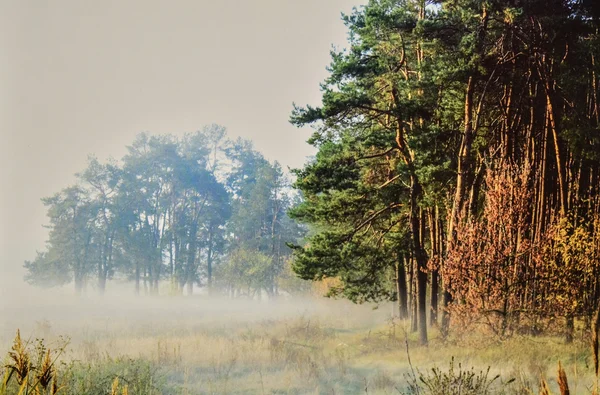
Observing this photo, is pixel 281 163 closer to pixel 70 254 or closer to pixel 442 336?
pixel 70 254

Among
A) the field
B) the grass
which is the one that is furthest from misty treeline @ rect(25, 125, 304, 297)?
the grass

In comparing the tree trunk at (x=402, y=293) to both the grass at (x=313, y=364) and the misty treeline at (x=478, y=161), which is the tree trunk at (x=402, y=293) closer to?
the grass at (x=313, y=364)

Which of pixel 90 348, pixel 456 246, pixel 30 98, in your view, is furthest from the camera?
pixel 30 98

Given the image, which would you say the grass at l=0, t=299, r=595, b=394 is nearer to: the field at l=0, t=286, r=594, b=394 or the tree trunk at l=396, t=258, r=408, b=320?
the field at l=0, t=286, r=594, b=394

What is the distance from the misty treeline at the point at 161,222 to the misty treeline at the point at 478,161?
71.2 feet

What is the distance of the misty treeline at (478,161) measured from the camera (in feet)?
38.4

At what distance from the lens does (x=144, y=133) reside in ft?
142

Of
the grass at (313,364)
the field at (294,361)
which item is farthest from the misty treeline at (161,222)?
the grass at (313,364)

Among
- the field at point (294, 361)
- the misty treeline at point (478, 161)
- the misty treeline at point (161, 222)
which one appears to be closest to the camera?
the field at point (294, 361)

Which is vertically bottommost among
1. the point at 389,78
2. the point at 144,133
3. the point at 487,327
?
the point at 487,327

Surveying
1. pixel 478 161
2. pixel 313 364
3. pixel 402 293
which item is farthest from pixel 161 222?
pixel 313 364

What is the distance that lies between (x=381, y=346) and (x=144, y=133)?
3399cm

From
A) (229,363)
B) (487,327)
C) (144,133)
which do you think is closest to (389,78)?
(487,327)

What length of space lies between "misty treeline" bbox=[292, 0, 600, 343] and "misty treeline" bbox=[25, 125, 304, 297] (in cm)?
2171
